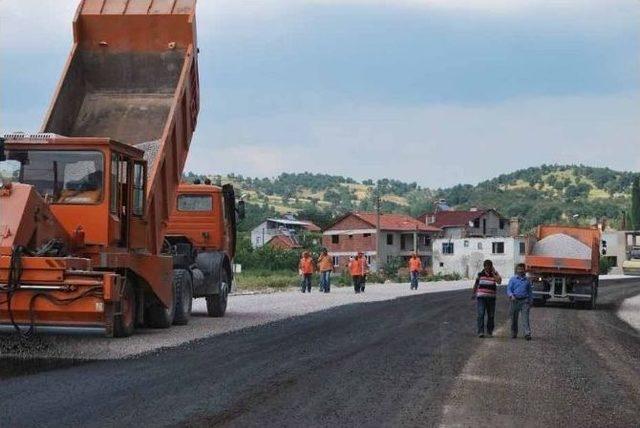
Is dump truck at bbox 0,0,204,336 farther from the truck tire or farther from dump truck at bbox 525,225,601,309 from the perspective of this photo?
dump truck at bbox 525,225,601,309

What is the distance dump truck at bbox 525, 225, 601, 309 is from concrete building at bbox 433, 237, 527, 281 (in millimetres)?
61208

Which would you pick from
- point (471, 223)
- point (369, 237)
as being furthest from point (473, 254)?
point (471, 223)

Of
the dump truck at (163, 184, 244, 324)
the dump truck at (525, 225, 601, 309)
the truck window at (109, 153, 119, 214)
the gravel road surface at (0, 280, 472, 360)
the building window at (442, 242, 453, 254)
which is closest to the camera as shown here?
the gravel road surface at (0, 280, 472, 360)

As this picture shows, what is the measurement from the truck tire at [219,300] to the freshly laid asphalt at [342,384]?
12.4ft

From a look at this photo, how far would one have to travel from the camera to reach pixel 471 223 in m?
112

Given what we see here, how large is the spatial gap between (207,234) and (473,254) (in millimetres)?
78309

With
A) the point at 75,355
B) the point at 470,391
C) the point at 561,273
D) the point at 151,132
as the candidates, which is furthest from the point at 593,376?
the point at 561,273

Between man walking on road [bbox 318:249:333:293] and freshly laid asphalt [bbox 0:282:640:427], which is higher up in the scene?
man walking on road [bbox 318:249:333:293]

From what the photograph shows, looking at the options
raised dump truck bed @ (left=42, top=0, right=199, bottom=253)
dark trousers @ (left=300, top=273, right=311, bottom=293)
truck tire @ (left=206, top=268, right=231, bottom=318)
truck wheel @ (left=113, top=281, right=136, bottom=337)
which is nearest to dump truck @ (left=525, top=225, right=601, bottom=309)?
truck tire @ (left=206, top=268, right=231, bottom=318)

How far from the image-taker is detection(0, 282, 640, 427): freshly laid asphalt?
357 inches

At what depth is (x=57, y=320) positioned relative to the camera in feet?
46.4

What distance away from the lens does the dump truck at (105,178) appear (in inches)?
557

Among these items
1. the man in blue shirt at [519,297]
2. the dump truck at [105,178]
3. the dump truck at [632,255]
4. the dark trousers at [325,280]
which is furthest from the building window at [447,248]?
the man in blue shirt at [519,297]

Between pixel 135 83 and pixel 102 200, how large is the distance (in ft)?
12.7
